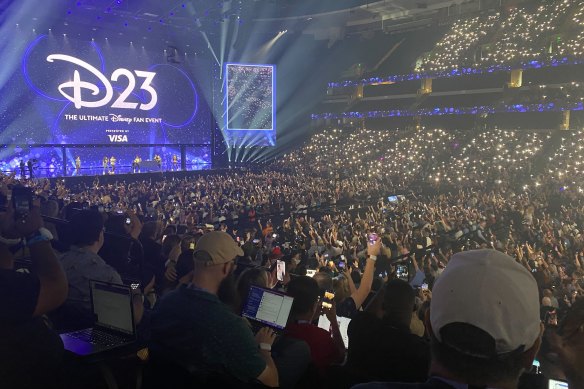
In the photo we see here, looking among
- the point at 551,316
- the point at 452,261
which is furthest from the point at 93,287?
the point at 551,316

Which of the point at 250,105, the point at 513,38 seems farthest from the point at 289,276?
the point at 513,38

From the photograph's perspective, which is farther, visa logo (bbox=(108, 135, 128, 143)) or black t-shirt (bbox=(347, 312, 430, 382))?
visa logo (bbox=(108, 135, 128, 143))

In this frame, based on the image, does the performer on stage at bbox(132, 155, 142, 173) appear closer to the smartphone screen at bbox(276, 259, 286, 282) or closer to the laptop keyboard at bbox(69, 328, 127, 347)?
the smartphone screen at bbox(276, 259, 286, 282)

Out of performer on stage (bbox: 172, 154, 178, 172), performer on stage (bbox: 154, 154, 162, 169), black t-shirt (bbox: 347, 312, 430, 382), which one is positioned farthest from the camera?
performer on stage (bbox: 172, 154, 178, 172)

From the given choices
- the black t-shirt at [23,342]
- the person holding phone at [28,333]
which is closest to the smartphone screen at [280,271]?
the person holding phone at [28,333]

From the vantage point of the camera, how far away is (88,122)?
2916cm

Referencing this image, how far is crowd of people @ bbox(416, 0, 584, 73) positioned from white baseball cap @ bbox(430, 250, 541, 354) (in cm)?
3232

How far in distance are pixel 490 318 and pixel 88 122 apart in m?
30.8

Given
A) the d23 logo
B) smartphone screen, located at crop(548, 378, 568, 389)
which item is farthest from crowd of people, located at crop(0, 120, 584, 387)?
the d23 logo

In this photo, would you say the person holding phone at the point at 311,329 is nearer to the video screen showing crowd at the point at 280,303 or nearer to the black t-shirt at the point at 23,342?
the video screen showing crowd at the point at 280,303

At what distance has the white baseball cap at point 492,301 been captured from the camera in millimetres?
1430

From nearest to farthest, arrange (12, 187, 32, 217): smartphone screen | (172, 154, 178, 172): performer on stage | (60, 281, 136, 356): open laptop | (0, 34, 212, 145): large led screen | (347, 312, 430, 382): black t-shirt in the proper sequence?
(347, 312, 430, 382): black t-shirt → (60, 281, 136, 356): open laptop → (12, 187, 32, 217): smartphone screen → (0, 34, 212, 145): large led screen → (172, 154, 178, 172): performer on stage

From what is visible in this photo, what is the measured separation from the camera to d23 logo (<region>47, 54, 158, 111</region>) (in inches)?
1115

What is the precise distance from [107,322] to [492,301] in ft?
9.68
